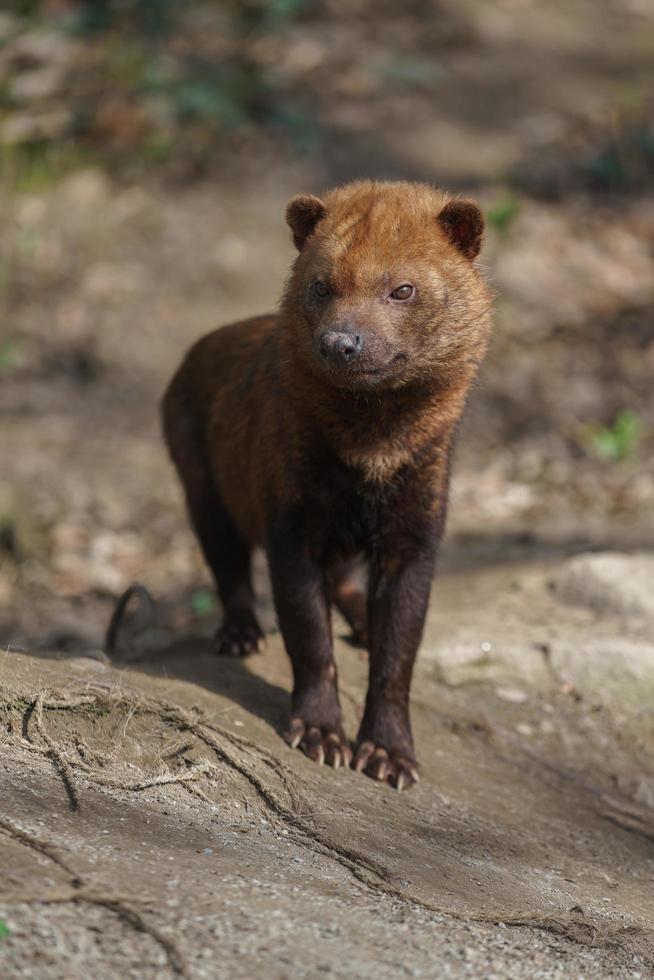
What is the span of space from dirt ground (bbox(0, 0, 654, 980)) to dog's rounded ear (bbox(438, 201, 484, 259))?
0.89m

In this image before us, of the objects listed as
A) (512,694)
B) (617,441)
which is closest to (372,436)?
(512,694)

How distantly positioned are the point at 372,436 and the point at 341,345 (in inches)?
19.9

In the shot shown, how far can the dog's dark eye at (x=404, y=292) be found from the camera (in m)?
4.32

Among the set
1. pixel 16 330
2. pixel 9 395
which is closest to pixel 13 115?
pixel 16 330

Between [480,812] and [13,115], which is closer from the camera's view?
[480,812]

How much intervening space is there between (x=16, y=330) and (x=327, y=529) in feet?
20.1

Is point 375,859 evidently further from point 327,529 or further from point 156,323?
point 156,323

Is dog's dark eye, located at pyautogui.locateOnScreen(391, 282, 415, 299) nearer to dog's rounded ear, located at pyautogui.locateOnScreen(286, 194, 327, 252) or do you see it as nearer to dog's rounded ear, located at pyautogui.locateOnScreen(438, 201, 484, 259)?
dog's rounded ear, located at pyautogui.locateOnScreen(438, 201, 484, 259)

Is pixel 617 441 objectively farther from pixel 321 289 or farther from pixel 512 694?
pixel 321 289

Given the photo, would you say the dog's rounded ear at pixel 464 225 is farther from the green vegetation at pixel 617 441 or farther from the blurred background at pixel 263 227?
the green vegetation at pixel 617 441

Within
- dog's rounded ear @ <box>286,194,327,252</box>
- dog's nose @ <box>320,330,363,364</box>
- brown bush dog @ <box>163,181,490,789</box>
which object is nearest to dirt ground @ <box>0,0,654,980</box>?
brown bush dog @ <box>163,181,490,789</box>

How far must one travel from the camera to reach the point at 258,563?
8.16 metres

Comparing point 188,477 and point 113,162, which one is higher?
point 113,162

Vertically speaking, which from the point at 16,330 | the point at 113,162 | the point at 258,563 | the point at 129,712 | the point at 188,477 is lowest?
the point at 129,712
